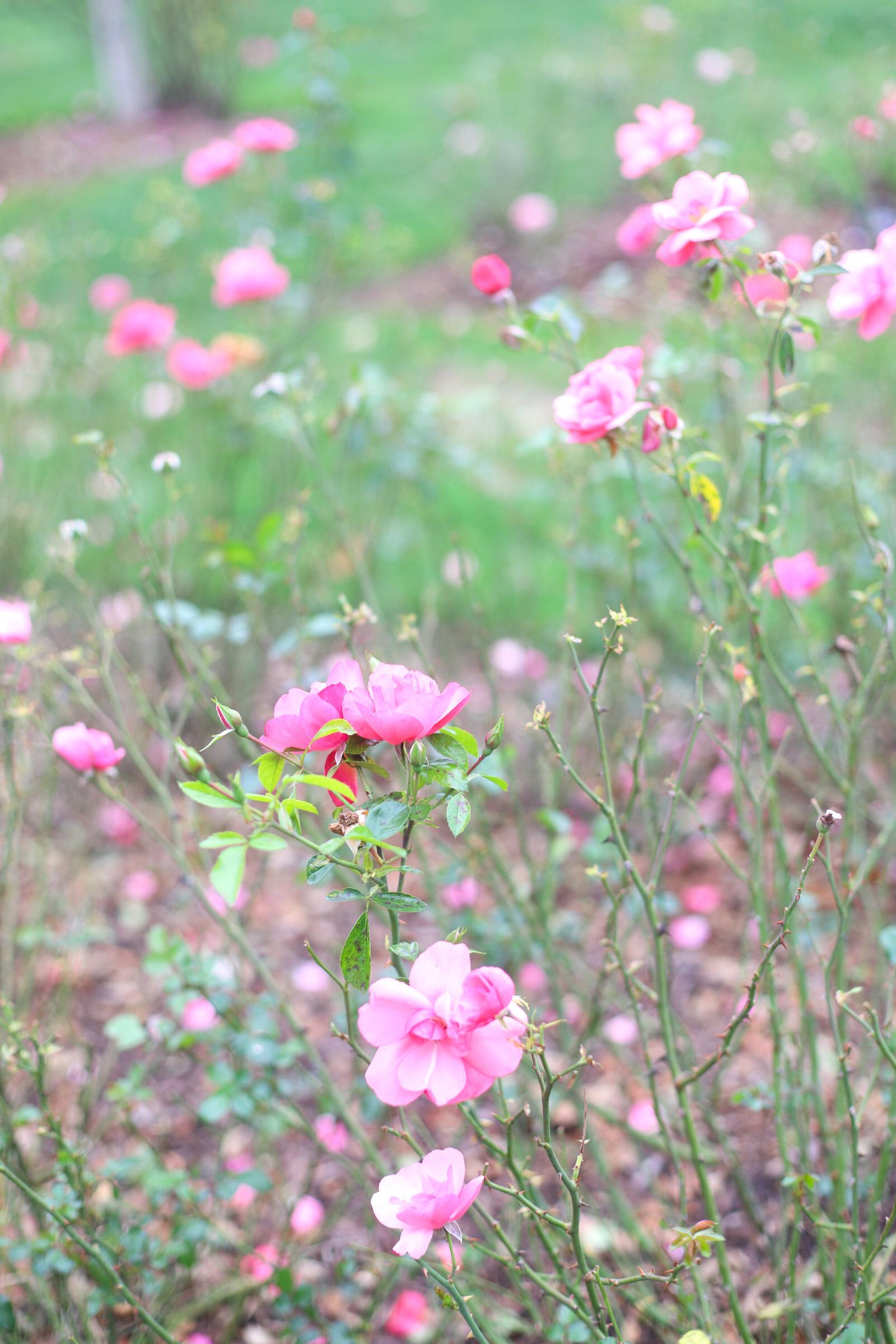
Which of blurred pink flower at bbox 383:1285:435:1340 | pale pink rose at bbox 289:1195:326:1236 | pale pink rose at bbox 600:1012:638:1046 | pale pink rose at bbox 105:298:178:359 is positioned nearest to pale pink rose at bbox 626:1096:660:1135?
pale pink rose at bbox 600:1012:638:1046

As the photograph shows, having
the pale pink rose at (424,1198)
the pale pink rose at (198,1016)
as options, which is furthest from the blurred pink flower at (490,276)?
the pale pink rose at (198,1016)

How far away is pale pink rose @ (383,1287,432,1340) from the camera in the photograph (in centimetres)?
141

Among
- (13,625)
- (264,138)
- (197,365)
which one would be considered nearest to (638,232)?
(13,625)

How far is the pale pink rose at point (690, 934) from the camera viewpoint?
2.07 meters

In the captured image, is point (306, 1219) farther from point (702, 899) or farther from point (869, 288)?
point (869, 288)

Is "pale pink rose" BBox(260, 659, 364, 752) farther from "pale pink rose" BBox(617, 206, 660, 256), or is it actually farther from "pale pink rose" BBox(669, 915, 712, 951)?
"pale pink rose" BBox(669, 915, 712, 951)

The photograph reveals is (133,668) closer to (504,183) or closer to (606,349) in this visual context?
(606,349)

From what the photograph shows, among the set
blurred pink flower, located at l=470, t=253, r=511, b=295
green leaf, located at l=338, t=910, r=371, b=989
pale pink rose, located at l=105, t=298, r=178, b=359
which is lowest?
pale pink rose, located at l=105, t=298, r=178, b=359

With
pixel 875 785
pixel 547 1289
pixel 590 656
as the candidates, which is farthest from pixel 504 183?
pixel 547 1289

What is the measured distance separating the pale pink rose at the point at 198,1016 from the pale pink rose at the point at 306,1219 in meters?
0.32

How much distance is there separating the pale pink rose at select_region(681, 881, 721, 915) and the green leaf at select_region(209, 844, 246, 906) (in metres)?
1.61

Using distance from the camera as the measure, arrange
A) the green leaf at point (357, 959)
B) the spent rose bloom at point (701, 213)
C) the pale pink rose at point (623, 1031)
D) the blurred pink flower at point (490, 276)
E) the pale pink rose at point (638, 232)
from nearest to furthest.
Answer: the green leaf at point (357, 959) < the spent rose bloom at point (701, 213) < the blurred pink flower at point (490, 276) < the pale pink rose at point (638, 232) < the pale pink rose at point (623, 1031)

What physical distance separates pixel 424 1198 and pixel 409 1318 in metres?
0.84

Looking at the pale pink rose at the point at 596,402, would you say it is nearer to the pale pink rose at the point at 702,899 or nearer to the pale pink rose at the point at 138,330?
the pale pink rose at the point at 702,899
